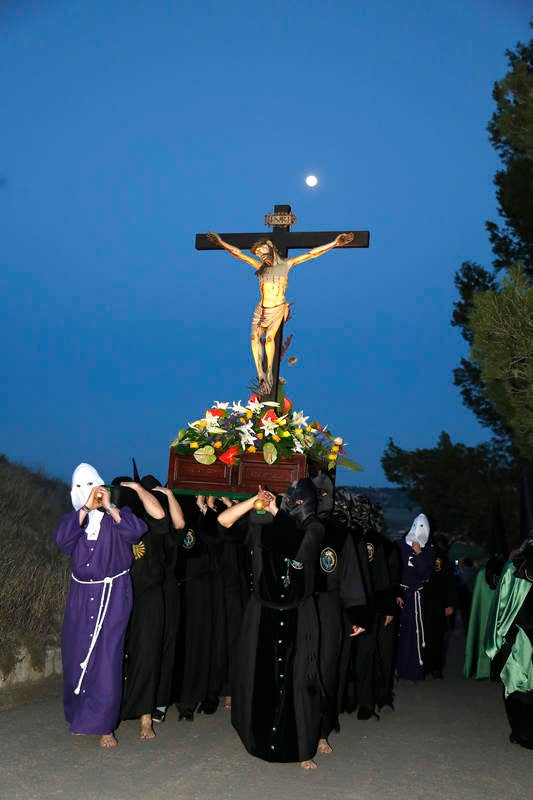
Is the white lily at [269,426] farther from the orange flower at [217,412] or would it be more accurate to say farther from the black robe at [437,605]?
the black robe at [437,605]

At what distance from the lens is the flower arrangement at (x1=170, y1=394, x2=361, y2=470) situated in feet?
27.5

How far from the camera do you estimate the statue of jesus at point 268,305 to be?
9.52 meters

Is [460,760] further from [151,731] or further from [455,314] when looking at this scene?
[455,314]

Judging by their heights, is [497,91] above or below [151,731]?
above

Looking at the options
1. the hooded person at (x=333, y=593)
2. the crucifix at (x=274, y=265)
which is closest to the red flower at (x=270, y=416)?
the crucifix at (x=274, y=265)

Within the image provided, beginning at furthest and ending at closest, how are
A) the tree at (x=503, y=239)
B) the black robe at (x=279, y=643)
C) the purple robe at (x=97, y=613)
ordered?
the tree at (x=503, y=239) < the purple robe at (x=97, y=613) < the black robe at (x=279, y=643)

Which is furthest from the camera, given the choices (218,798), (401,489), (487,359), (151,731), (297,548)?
(401,489)

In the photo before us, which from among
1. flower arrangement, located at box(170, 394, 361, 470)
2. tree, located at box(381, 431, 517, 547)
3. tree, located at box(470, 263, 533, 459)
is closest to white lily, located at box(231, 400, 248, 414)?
flower arrangement, located at box(170, 394, 361, 470)

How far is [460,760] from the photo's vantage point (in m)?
7.05

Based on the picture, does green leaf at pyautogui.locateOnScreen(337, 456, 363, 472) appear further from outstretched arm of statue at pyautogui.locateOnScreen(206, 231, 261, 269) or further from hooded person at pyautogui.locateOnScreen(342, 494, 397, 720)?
outstretched arm of statue at pyautogui.locateOnScreen(206, 231, 261, 269)

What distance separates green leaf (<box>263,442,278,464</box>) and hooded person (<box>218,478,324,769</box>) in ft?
3.75

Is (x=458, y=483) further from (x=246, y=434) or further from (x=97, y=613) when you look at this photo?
(x=97, y=613)

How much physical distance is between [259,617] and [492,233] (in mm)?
15206

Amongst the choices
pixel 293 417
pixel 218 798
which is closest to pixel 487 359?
pixel 293 417
